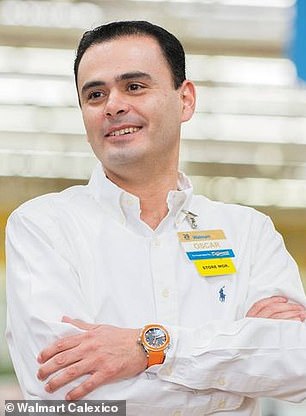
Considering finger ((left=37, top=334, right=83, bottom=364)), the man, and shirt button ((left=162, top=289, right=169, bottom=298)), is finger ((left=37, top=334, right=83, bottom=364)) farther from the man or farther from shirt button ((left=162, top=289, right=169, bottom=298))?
shirt button ((left=162, top=289, right=169, bottom=298))

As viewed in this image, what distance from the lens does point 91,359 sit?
7.09 ft

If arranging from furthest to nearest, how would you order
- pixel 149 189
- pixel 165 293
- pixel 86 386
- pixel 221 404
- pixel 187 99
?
pixel 187 99 → pixel 149 189 → pixel 165 293 → pixel 221 404 → pixel 86 386

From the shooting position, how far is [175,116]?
261 centimetres

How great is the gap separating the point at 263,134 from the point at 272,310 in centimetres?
562

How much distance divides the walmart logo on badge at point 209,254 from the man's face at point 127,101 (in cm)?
29

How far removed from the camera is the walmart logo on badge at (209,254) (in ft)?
8.10

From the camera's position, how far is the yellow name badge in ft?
8.03

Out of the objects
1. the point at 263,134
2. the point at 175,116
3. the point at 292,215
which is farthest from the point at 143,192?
the point at 292,215

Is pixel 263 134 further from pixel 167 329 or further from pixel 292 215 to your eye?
pixel 167 329

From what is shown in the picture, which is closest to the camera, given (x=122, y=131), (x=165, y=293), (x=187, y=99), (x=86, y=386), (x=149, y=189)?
(x=86, y=386)

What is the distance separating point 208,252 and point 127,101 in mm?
462

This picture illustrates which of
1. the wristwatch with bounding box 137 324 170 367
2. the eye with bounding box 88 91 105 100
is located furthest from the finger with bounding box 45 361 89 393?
the eye with bounding box 88 91 105 100

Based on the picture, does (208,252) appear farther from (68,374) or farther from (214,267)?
(68,374)

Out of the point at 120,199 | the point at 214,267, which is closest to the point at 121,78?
the point at 120,199
